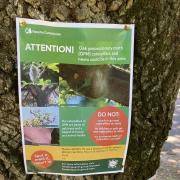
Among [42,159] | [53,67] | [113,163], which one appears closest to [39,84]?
[53,67]

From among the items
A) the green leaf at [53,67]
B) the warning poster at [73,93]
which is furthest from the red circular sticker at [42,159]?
the green leaf at [53,67]

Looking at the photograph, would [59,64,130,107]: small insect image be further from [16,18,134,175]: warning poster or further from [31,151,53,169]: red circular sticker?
[31,151,53,169]: red circular sticker

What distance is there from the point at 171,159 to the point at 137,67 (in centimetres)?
494

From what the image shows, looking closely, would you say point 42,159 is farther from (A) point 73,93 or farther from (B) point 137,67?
(B) point 137,67

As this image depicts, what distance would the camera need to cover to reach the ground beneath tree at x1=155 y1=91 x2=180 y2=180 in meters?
5.52

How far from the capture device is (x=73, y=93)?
138cm

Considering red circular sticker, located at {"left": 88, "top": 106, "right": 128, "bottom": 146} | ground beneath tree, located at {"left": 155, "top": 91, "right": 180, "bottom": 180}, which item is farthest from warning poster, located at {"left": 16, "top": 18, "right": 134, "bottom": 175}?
ground beneath tree, located at {"left": 155, "top": 91, "right": 180, "bottom": 180}

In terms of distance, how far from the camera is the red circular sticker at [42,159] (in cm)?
142

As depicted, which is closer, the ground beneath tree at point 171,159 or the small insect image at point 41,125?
the small insect image at point 41,125

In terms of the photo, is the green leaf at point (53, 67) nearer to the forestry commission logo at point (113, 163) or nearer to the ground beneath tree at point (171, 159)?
the forestry commission logo at point (113, 163)

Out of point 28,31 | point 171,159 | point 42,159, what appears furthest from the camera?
point 171,159

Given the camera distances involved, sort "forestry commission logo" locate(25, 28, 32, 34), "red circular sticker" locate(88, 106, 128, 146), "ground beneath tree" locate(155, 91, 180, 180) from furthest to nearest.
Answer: "ground beneath tree" locate(155, 91, 180, 180) < "red circular sticker" locate(88, 106, 128, 146) < "forestry commission logo" locate(25, 28, 32, 34)

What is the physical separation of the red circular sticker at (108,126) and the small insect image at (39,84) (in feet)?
0.48

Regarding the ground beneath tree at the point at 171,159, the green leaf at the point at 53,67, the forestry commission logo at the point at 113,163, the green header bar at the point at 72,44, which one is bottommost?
the ground beneath tree at the point at 171,159
